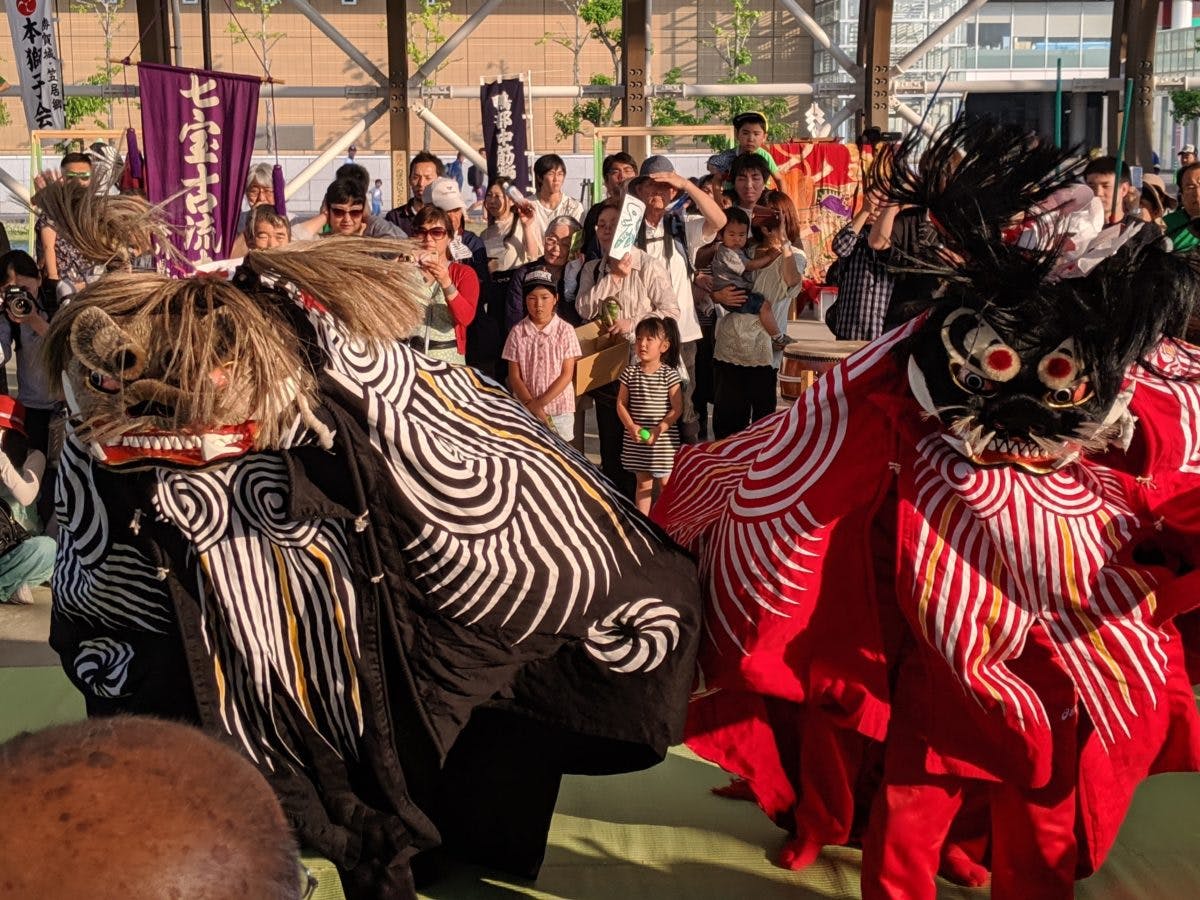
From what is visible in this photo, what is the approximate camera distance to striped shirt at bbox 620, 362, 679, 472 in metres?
5.15

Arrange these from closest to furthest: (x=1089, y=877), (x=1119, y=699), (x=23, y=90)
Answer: (x=1119, y=699) → (x=1089, y=877) → (x=23, y=90)

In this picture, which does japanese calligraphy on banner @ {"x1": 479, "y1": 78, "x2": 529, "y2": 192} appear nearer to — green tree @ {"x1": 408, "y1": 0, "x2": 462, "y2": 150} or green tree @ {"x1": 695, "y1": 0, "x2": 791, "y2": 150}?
green tree @ {"x1": 695, "y1": 0, "x2": 791, "y2": 150}

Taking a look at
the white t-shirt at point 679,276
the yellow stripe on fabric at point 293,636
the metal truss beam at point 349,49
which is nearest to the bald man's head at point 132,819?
the yellow stripe on fabric at point 293,636

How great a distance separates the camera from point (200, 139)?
15.1 ft

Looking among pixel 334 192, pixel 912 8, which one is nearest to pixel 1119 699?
pixel 334 192

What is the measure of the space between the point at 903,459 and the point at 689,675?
54 cm

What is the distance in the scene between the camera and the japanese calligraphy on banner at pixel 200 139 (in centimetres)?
445

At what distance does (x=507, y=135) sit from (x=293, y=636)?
6346 mm

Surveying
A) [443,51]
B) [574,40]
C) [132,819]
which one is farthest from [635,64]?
[574,40]

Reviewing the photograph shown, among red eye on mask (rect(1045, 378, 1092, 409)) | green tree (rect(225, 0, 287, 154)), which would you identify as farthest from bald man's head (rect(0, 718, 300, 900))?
green tree (rect(225, 0, 287, 154))

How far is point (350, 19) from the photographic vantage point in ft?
104

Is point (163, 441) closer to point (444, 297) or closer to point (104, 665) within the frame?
point (104, 665)

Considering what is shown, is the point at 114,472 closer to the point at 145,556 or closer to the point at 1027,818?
the point at 145,556

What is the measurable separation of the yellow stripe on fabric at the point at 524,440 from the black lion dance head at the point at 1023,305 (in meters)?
0.57
